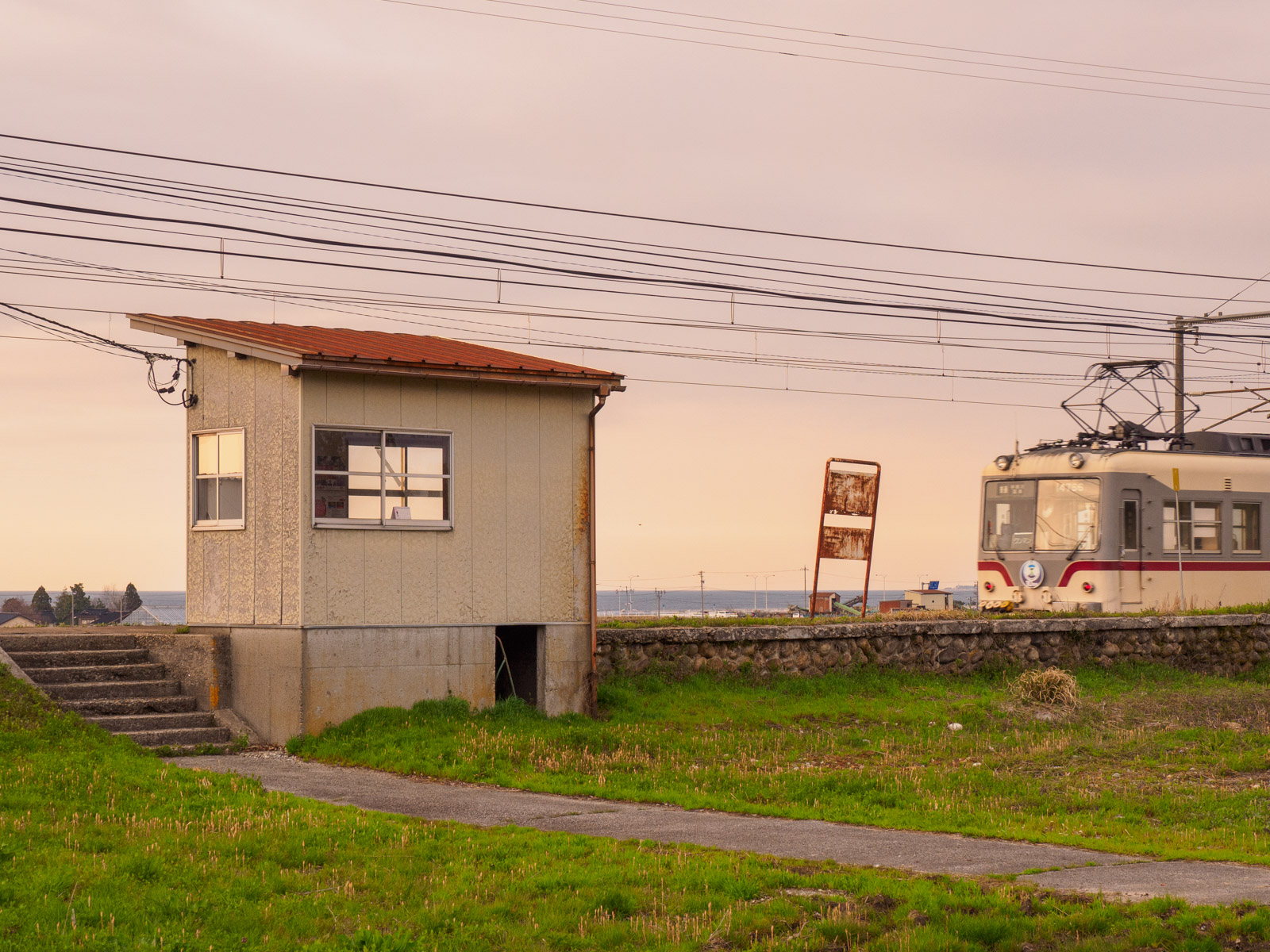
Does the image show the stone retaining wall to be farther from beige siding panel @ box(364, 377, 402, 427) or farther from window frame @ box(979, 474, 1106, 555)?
beige siding panel @ box(364, 377, 402, 427)

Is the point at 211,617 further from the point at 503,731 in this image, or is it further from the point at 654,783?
the point at 654,783

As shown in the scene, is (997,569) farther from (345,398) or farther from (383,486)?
(345,398)

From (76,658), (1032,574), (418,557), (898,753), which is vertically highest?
(418,557)

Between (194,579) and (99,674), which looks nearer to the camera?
(99,674)

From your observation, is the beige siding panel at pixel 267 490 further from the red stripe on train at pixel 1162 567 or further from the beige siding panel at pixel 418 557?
the red stripe on train at pixel 1162 567

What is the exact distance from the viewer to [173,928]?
6812 mm

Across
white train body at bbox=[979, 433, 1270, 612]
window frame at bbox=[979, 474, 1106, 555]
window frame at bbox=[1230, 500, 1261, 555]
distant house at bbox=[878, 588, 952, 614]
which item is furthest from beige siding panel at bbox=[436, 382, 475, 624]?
distant house at bbox=[878, 588, 952, 614]

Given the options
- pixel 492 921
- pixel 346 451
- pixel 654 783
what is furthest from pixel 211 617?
pixel 492 921

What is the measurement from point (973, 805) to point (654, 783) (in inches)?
111

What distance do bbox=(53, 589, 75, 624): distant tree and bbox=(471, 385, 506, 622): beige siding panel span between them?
70.1 feet

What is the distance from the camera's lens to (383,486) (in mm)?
15195

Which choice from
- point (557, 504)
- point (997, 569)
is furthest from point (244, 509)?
point (997, 569)

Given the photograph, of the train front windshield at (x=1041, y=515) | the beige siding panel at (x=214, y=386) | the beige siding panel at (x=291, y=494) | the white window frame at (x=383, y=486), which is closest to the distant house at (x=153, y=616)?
the beige siding panel at (x=214, y=386)

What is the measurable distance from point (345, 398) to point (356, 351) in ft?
1.75
